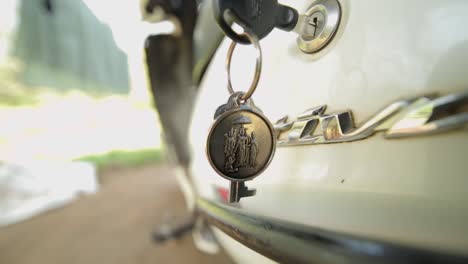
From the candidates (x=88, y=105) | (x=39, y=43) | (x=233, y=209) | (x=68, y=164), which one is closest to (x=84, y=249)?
(x=233, y=209)

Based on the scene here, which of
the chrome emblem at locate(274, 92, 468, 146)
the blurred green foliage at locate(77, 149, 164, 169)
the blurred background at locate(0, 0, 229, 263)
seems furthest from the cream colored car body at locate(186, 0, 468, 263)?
the blurred green foliage at locate(77, 149, 164, 169)

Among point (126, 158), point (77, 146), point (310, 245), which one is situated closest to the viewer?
point (310, 245)

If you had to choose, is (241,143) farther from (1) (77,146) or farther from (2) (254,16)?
(1) (77,146)

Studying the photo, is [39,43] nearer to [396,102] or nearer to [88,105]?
[88,105]

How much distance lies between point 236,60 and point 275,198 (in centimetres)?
13

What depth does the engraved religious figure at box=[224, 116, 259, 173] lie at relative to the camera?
0.22 metres

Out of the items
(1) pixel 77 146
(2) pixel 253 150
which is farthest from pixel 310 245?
(1) pixel 77 146

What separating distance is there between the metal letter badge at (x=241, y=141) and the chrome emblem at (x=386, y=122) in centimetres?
3

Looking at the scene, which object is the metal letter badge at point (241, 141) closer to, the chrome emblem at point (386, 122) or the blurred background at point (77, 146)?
the chrome emblem at point (386, 122)

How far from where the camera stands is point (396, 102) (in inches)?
7.2

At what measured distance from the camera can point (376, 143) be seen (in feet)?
0.62

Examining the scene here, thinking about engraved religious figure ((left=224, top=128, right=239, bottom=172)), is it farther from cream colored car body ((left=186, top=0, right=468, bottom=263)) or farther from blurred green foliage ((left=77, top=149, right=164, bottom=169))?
blurred green foliage ((left=77, top=149, right=164, bottom=169))

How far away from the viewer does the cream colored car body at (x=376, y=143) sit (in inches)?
6.6

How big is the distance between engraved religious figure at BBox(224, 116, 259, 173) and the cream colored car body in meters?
0.04
